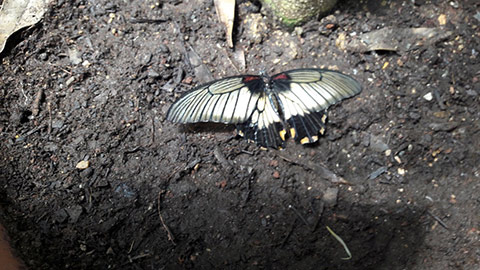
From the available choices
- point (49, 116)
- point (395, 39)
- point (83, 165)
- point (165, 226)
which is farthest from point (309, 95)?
point (49, 116)

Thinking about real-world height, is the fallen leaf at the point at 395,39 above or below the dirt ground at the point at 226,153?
above

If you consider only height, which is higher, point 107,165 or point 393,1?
point 393,1

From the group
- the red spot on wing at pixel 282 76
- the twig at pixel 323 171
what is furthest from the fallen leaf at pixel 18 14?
the twig at pixel 323 171

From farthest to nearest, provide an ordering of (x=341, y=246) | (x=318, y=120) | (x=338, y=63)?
(x=338, y=63)
(x=318, y=120)
(x=341, y=246)

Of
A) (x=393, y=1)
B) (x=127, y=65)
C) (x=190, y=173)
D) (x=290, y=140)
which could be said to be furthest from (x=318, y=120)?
(x=127, y=65)

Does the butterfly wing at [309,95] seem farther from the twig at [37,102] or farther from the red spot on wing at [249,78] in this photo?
the twig at [37,102]

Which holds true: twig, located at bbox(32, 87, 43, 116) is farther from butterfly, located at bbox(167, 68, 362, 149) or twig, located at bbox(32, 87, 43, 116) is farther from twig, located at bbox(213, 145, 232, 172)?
twig, located at bbox(213, 145, 232, 172)

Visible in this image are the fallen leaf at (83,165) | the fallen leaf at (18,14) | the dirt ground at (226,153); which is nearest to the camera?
the dirt ground at (226,153)

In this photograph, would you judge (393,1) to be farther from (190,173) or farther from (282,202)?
(190,173)
